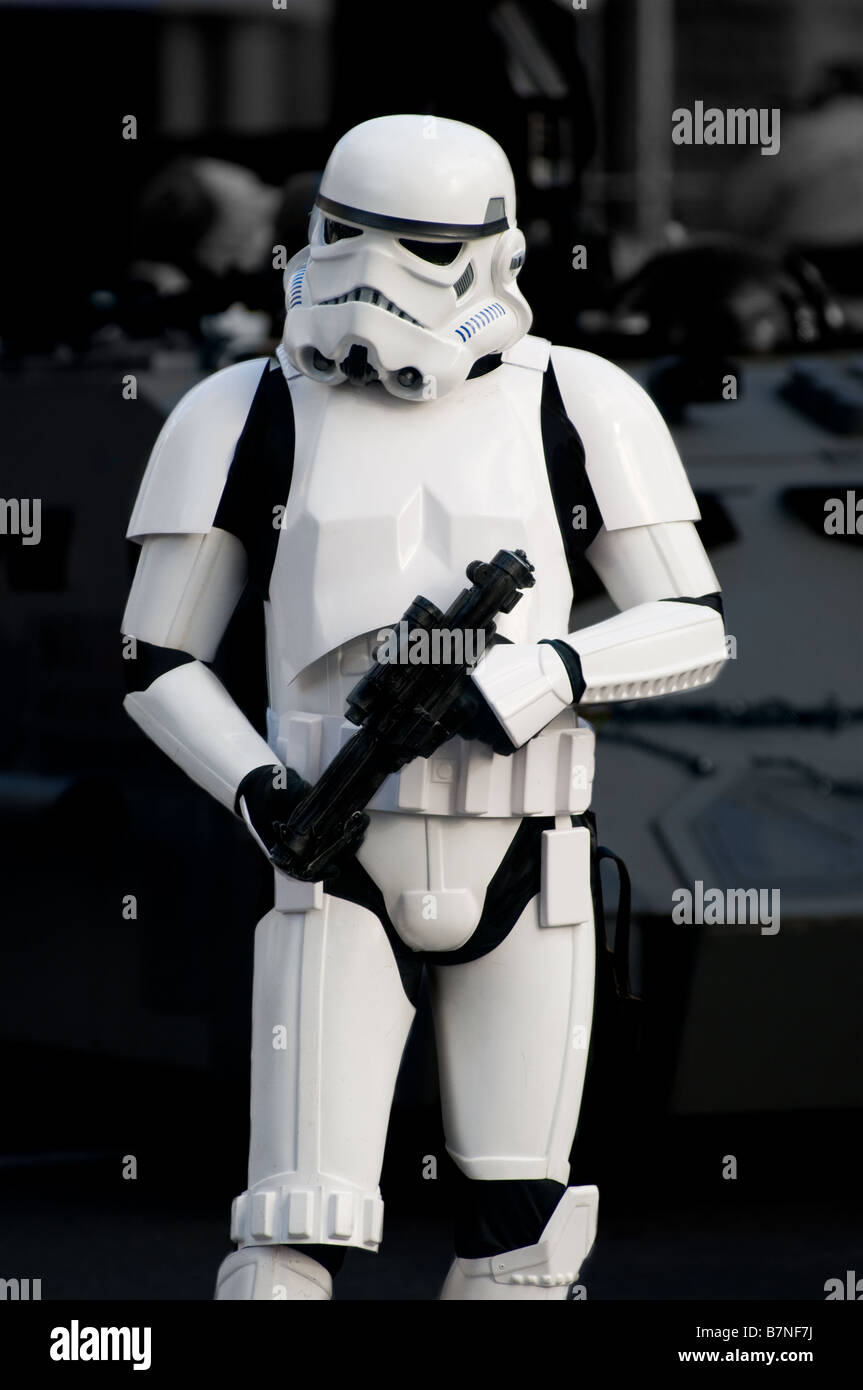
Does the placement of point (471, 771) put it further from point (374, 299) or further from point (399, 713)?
point (374, 299)

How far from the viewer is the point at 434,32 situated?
4027 mm

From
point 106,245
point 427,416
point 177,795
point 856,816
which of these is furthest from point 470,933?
point 106,245

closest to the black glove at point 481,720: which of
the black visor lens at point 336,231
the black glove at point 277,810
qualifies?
the black glove at point 277,810

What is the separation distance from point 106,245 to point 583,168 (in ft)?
6.84

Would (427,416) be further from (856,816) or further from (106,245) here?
(106,245)

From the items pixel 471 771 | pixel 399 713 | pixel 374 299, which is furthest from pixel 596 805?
pixel 374 299

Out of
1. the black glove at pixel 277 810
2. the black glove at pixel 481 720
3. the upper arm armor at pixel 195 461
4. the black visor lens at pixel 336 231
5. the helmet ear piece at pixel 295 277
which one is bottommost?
the black glove at pixel 277 810

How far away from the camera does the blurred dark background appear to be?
3.15 metres

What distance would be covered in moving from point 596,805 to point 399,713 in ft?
3.56

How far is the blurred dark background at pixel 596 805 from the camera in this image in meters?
3.15

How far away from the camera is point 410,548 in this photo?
2.29 meters

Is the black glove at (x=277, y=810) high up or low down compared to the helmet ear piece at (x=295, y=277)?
down

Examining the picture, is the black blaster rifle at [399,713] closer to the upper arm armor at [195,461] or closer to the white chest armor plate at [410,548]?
the white chest armor plate at [410,548]

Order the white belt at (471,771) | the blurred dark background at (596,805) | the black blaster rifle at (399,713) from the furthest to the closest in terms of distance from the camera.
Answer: the blurred dark background at (596,805), the white belt at (471,771), the black blaster rifle at (399,713)
